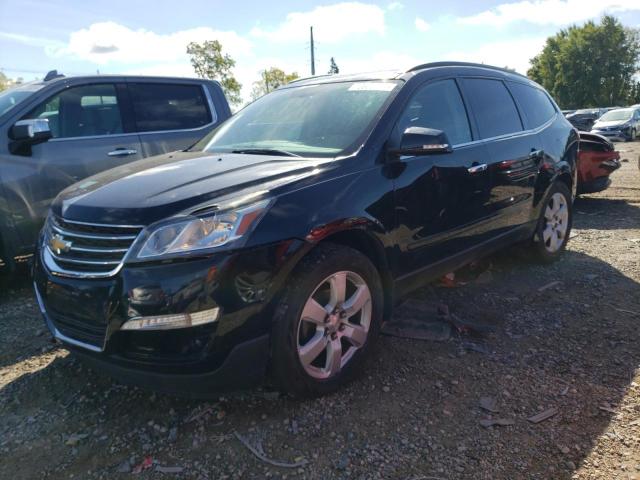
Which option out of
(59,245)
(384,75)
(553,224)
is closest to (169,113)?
(384,75)

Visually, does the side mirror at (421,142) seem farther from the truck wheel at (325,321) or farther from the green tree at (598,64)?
the green tree at (598,64)

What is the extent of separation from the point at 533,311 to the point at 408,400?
165cm

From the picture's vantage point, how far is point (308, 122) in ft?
10.7

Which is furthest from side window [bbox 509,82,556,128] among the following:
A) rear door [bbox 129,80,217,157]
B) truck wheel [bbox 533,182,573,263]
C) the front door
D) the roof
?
rear door [bbox 129,80,217,157]

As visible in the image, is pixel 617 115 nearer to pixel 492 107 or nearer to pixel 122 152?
pixel 492 107

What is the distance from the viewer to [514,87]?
4.48 m

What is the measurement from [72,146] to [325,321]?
11.0 feet

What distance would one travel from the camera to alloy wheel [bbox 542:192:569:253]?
4750mm

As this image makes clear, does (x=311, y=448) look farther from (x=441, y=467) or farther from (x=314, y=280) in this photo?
(x=314, y=280)

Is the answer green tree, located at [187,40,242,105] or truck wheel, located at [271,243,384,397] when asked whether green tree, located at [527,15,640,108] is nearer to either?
green tree, located at [187,40,242,105]


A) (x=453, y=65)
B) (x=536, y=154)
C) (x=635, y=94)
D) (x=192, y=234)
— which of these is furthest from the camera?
(x=635, y=94)

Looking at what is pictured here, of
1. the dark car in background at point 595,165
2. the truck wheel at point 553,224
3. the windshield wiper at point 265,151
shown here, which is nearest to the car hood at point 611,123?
the dark car in background at point 595,165

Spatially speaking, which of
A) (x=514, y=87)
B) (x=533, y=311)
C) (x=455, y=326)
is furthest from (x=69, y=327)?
(x=514, y=87)

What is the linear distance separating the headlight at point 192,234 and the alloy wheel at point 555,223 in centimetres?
355
